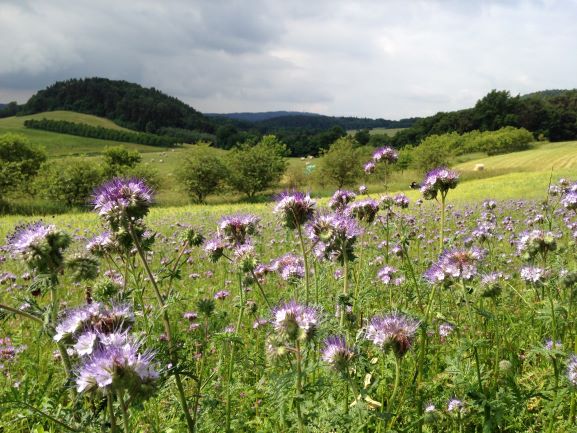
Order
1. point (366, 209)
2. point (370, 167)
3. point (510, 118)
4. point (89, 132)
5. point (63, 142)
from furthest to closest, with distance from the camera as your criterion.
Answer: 1. point (89, 132)
2. point (63, 142)
3. point (510, 118)
4. point (370, 167)
5. point (366, 209)

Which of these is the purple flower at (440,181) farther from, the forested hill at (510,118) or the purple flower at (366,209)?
the forested hill at (510,118)

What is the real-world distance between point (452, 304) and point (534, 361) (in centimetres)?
138

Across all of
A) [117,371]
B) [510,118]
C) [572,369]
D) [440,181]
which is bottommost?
[572,369]

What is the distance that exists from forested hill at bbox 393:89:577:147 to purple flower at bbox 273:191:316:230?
A: 116m

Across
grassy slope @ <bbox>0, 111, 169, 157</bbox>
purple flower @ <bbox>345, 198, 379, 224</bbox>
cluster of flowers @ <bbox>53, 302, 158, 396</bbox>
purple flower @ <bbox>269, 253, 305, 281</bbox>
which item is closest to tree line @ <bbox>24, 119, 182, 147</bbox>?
grassy slope @ <bbox>0, 111, 169, 157</bbox>

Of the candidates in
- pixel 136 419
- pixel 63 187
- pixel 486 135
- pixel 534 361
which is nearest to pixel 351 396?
pixel 136 419

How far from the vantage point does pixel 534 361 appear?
14.2ft

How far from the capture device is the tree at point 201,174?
56438 millimetres

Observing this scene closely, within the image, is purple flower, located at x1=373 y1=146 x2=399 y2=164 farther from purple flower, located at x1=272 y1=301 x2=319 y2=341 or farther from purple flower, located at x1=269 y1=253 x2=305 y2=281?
purple flower, located at x1=272 y1=301 x2=319 y2=341

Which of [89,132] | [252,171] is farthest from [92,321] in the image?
[89,132]

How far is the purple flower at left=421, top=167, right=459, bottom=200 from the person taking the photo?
4578 mm

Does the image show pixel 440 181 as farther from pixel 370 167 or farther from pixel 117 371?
pixel 117 371

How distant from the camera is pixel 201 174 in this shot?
56.7 meters

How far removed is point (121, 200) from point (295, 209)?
1430mm
